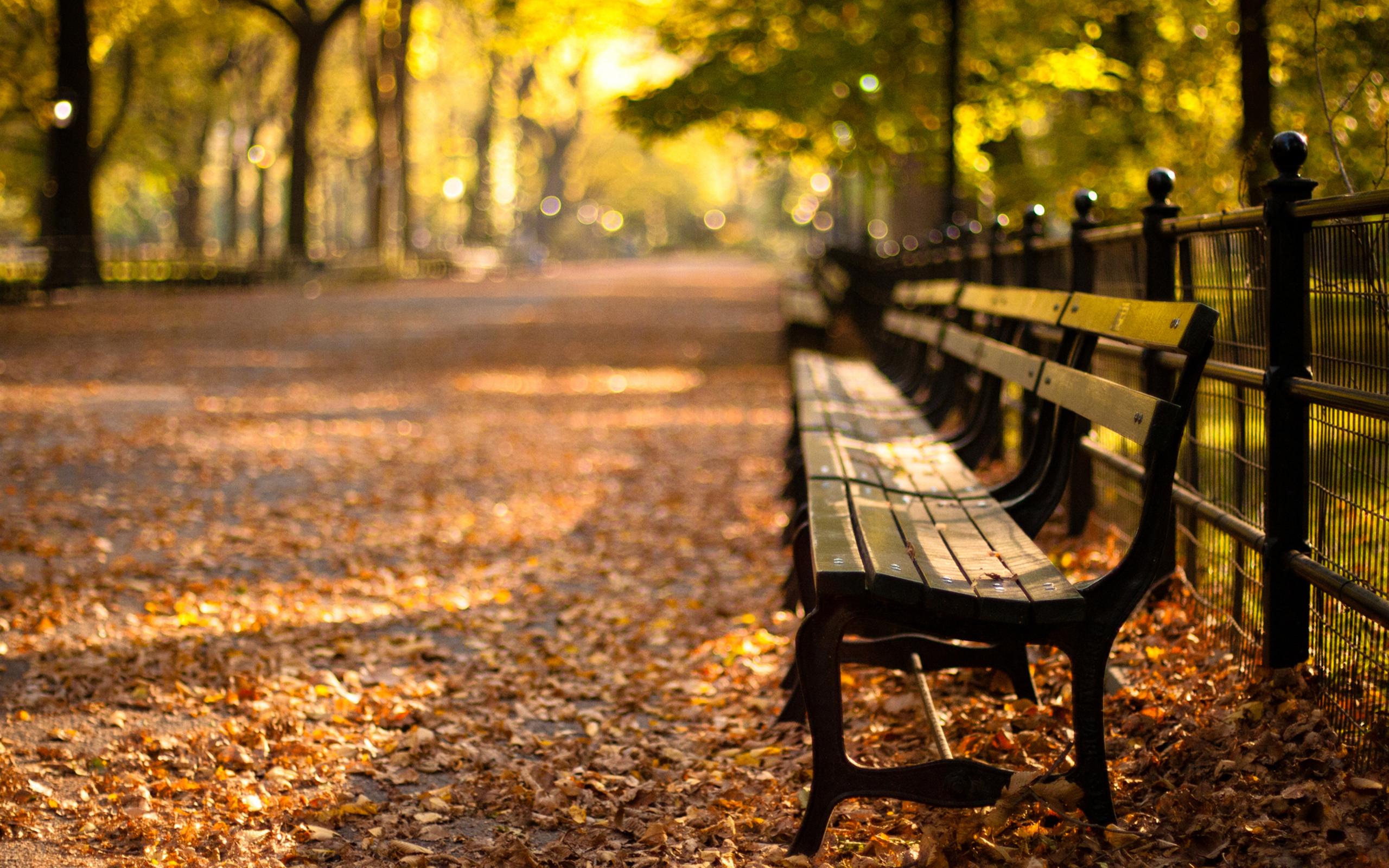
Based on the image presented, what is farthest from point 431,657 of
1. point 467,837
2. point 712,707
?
point 467,837

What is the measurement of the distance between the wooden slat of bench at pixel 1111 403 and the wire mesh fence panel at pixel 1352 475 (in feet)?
1.45

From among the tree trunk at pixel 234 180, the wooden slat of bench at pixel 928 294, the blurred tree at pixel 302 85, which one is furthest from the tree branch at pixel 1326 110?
the tree trunk at pixel 234 180

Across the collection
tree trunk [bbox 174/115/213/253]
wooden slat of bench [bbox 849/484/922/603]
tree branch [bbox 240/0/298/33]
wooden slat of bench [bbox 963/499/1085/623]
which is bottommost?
wooden slat of bench [bbox 963/499/1085/623]

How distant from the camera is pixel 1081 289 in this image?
5.20 metres

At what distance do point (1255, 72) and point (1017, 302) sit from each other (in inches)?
202

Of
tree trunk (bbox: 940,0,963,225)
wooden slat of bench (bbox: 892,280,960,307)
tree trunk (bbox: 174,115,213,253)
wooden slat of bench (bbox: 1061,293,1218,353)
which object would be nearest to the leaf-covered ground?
wooden slat of bench (bbox: 1061,293,1218,353)

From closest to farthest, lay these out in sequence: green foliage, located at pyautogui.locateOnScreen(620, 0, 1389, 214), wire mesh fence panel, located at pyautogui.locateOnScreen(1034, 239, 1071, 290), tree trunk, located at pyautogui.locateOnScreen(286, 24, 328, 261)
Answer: wire mesh fence panel, located at pyautogui.locateOnScreen(1034, 239, 1071, 290) < green foliage, located at pyautogui.locateOnScreen(620, 0, 1389, 214) < tree trunk, located at pyautogui.locateOnScreen(286, 24, 328, 261)

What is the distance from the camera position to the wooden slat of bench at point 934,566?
9.58ft

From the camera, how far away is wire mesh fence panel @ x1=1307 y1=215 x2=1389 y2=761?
306 centimetres

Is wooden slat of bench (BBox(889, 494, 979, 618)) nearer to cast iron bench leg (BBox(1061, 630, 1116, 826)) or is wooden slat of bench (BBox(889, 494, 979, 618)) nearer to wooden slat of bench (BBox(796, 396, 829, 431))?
cast iron bench leg (BBox(1061, 630, 1116, 826))

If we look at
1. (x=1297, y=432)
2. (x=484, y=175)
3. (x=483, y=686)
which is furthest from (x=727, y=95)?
(x=484, y=175)

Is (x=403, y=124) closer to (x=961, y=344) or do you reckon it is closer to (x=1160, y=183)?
(x=961, y=344)

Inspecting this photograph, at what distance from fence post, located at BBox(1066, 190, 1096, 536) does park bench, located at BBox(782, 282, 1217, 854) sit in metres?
0.28

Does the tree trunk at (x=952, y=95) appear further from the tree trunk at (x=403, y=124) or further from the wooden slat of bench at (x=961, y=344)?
the tree trunk at (x=403, y=124)
